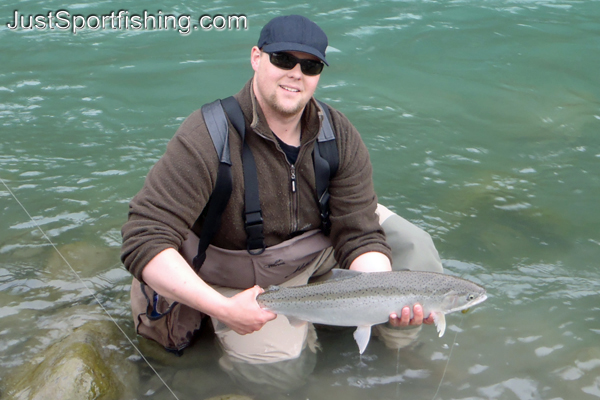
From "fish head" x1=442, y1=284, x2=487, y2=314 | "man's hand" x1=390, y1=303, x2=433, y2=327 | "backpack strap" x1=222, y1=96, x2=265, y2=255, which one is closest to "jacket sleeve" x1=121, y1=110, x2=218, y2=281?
"backpack strap" x1=222, y1=96, x2=265, y2=255

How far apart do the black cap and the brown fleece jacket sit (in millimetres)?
342

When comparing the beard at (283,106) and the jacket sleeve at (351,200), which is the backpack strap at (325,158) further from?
the beard at (283,106)

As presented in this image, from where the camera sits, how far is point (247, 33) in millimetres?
11164

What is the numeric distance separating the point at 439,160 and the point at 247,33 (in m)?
5.04

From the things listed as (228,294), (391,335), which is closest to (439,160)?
(391,335)

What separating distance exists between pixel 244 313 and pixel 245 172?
0.87 meters

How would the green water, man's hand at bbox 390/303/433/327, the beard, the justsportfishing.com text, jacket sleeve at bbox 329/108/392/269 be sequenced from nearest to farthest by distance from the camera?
man's hand at bbox 390/303/433/327, the beard, jacket sleeve at bbox 329/108/392/269, the green water, the justsportfishing.com text

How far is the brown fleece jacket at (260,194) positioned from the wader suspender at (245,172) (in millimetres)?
41

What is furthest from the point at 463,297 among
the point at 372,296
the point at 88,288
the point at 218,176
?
the point at 88,288

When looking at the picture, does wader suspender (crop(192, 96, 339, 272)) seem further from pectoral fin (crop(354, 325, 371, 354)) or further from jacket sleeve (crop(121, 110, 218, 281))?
pectoral fin (crop(354, 325, 371, 354))

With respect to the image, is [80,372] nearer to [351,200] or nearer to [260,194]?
[260,194]

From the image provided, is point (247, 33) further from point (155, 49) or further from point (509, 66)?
point (509, 66)

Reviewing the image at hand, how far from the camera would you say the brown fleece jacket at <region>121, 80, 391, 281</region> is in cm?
374

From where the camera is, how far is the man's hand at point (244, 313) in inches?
144
